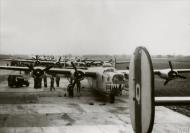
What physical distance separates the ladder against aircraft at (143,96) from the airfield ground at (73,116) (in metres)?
12.2

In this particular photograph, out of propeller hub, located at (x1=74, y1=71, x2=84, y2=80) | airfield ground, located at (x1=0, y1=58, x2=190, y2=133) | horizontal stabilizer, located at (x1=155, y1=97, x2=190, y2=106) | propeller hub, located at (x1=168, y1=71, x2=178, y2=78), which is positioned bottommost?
airfield ground, located at (x1=0, y1=58, x2=190, y2=133)

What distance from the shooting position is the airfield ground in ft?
51.1

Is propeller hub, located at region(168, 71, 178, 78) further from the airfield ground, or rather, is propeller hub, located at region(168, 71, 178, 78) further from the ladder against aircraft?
the ladder against aircraft

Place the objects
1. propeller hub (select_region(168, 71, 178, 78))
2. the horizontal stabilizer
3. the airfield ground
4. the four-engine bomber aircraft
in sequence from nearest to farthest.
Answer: the horizontal stabilizer < the airfield ground < the four-engine bomber aircraft < propeller hub (select_region(168, 71, 178, 78))

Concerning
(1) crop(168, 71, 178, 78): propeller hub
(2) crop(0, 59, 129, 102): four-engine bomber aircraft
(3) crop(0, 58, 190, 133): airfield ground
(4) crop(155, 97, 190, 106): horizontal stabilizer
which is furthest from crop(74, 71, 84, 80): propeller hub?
(4) crop(155, 97, 190, 106): horizontal stabilizer

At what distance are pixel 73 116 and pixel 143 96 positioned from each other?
1613 cm

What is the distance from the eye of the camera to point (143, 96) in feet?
9.14

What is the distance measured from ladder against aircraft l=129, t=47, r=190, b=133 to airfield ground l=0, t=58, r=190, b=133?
12.2 meters

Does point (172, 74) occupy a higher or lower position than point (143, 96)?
lower

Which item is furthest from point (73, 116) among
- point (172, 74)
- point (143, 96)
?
point (143, 96)

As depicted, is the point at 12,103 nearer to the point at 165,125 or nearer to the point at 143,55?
the point at 165,125

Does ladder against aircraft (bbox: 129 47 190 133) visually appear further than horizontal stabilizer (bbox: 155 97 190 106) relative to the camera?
No

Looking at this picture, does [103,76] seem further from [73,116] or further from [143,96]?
[143,96]

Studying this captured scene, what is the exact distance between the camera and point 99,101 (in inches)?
961
